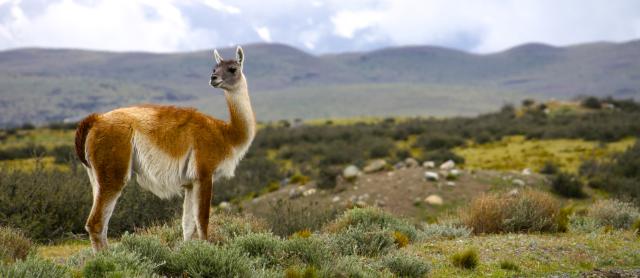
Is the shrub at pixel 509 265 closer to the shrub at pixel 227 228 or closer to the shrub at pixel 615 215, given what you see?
the shrub at pixel 227 228

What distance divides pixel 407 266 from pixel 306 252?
117 centimetres

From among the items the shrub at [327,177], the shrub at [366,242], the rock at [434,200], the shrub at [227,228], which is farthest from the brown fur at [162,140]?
the shrub at [327,177]

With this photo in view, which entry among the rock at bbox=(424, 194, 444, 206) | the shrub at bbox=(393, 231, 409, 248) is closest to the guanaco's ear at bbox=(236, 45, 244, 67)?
the shrub at bbox=(393, 231, 409, 248)

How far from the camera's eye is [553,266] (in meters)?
7.73

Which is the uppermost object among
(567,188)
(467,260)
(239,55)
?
(239,55)

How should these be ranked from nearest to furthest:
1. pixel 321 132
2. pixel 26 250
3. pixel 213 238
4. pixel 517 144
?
pixel 26 250, pixel 213 238, pixel 517 144, pixel 321 132

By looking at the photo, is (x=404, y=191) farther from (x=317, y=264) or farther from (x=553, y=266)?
(x=317, y=264)

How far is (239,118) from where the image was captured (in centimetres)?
768

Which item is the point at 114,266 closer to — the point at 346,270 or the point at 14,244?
the point at 346,270

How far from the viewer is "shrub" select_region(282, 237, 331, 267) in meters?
6.85

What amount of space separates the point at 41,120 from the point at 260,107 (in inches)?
2014

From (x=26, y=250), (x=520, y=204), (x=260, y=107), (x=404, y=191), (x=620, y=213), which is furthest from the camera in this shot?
(x=260, y=107)

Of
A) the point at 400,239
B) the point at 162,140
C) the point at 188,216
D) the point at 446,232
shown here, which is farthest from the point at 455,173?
the point at 162,140

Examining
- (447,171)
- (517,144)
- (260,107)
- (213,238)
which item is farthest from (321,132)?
(260,107)
